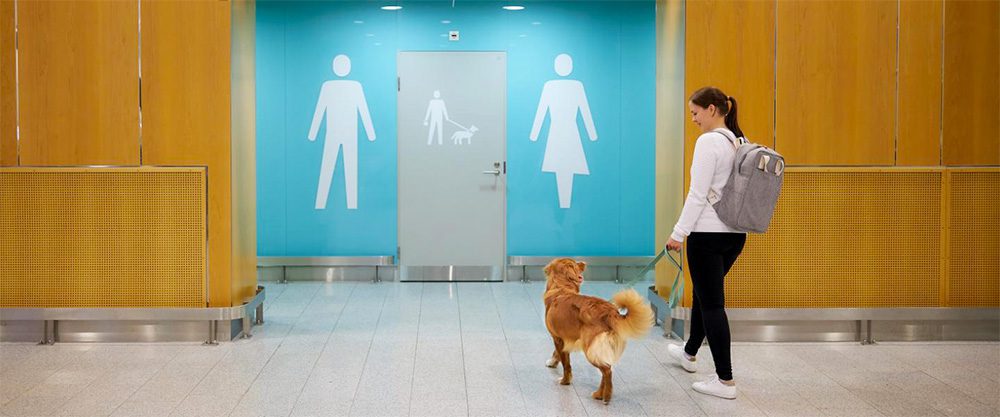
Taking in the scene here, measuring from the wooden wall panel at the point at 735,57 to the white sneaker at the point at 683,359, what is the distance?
1.09m

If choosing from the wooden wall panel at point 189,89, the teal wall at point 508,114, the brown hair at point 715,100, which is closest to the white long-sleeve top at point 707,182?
the brown hair at point 715,100

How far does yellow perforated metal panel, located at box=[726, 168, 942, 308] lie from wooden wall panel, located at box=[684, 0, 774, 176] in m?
0.42

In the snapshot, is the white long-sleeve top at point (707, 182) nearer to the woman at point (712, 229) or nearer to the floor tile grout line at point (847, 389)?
the woman at point (712, 229)

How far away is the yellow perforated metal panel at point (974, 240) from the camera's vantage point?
16.6 ft

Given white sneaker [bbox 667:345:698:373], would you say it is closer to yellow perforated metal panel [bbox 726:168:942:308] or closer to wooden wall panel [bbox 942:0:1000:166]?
yellow perforated metal panel [bbox 726:168:942:308]

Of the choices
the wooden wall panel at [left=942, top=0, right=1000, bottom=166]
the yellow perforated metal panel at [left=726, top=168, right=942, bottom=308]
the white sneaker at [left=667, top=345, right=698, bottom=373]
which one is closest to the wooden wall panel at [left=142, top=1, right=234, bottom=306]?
the white sneaker at [left=667, top=345, right=698, bottom=373]

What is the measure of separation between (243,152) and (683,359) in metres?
2.88

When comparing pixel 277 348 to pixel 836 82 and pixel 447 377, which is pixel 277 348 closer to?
pixel 447 377

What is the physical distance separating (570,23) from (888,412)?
512 cm

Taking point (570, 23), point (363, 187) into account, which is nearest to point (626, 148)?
point (570, 23)

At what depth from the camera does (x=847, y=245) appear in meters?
5.05

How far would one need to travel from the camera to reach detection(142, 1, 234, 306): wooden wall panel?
16.0 ft

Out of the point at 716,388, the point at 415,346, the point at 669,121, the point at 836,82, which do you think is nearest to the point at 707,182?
the point at 716,388

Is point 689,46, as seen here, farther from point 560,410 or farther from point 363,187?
point 363,187
